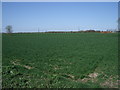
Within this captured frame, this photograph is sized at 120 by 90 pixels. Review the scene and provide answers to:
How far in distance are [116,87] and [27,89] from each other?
3895 millimetres

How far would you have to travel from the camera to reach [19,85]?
19.2 feet

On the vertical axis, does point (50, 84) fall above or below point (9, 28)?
below

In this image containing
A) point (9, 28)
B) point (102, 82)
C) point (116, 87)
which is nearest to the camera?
point (116, 87)

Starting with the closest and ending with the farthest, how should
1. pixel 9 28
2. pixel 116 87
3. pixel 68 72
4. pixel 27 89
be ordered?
pixel 27 89 < pixel 116 87 < pixel 68 72 < pixel 9 28

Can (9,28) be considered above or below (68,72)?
above

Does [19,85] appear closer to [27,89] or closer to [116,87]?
[27,89]

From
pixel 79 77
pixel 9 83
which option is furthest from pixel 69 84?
pixel 9 83

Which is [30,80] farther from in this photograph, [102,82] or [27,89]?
[102,82]

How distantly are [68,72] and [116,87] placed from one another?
2.97 metres

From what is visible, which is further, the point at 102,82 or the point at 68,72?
the point at 68,72

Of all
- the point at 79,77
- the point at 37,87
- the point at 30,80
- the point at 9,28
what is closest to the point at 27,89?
the point at 37,87

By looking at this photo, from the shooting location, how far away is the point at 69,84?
6.08 m

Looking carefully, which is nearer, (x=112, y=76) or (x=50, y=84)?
(x=50, y=84)

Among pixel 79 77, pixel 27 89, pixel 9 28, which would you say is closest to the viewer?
pixel 27 89
